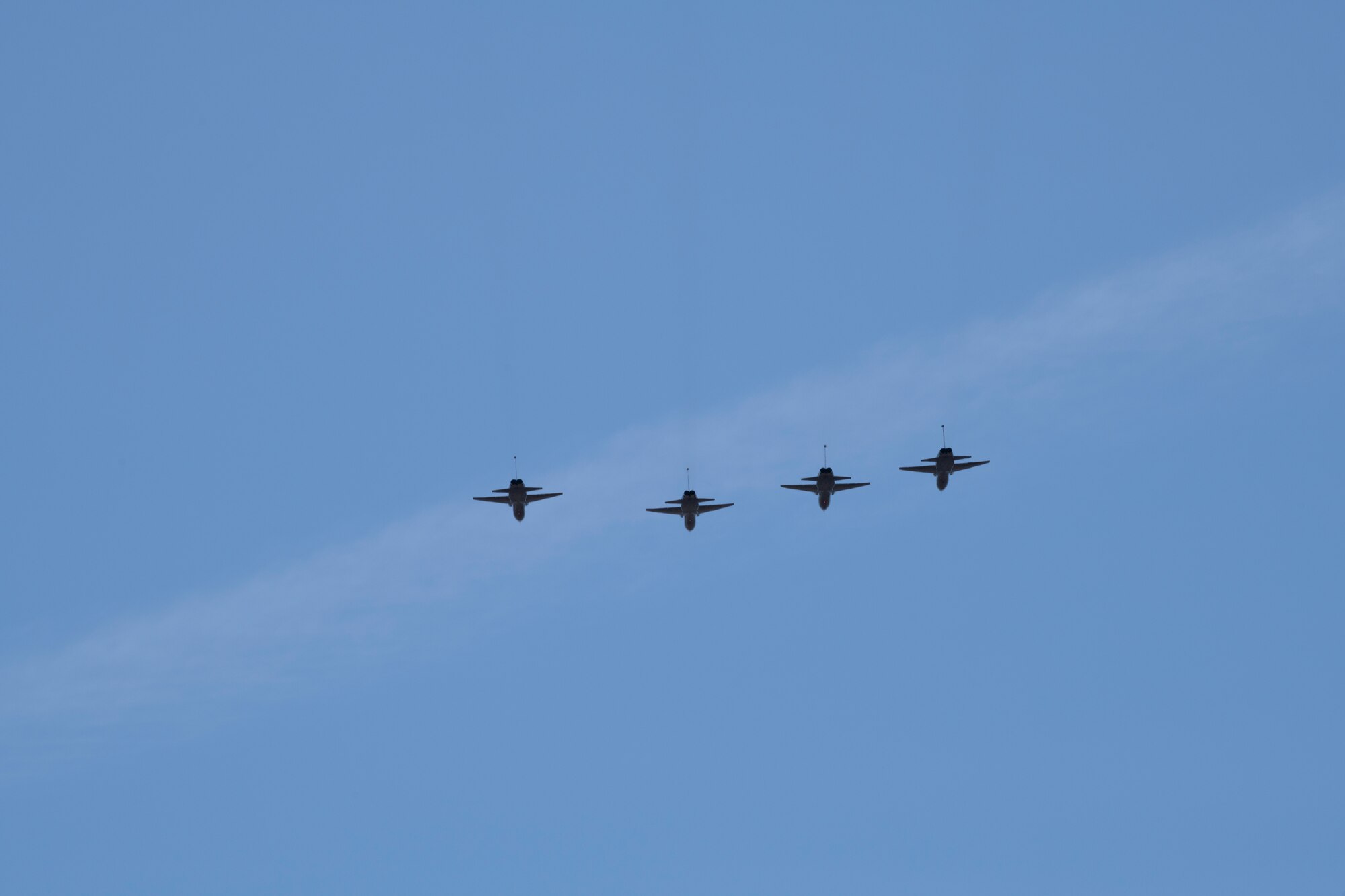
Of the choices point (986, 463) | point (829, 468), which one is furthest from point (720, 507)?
point (986, 463)

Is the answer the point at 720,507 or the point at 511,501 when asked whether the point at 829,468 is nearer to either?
the point at 720,507

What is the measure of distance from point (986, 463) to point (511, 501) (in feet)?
101

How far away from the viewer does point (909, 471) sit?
11631 cm

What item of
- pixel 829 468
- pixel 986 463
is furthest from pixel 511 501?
pixel 986 463

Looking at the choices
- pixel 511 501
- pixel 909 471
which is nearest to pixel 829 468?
pixel 909 471

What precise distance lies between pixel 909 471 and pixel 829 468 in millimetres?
5221

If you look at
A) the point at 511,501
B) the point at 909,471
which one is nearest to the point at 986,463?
the point at 909,471

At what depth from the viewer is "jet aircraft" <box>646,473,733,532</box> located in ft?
381

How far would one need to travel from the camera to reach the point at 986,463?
11462 centimetres

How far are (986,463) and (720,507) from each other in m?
17.3

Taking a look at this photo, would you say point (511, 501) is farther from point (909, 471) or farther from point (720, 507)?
point (909, 471)

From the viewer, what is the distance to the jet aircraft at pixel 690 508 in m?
116

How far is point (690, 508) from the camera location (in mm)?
116188

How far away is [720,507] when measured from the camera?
383 ft
